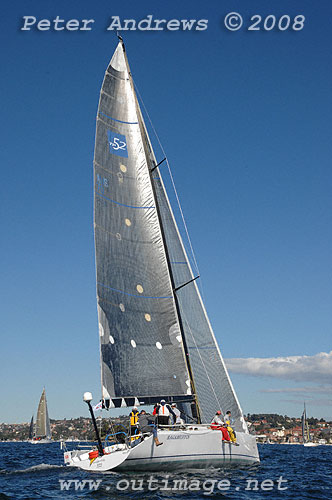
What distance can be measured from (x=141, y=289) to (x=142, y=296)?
258mm

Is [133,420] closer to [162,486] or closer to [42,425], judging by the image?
[162,486]

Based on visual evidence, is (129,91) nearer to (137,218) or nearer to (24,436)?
(137,218)

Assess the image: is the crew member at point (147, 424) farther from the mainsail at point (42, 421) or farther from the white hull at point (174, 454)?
the mainsail at point (42, 421)

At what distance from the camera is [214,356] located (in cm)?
2062

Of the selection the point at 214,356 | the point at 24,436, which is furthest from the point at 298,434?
the point at 214,356

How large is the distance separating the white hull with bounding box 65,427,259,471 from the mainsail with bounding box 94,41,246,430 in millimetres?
2434

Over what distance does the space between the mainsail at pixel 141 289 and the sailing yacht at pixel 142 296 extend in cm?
4

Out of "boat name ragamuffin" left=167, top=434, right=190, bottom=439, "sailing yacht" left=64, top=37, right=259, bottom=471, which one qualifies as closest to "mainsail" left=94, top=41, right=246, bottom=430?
"sailing yacht" left=64, top=37, right=259, bottom=471

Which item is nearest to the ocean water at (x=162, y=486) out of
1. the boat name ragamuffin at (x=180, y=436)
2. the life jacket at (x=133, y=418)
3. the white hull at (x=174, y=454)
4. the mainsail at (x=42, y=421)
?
the white hull at (x=174, y=454)

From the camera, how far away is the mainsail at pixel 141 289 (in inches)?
765

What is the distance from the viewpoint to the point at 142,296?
20281 mm

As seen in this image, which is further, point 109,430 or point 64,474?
point 109,430

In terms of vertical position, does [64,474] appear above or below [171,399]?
below

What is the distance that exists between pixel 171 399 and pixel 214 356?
2.37 metres
